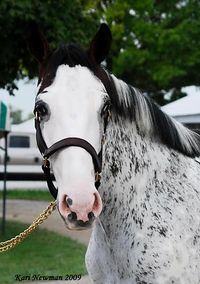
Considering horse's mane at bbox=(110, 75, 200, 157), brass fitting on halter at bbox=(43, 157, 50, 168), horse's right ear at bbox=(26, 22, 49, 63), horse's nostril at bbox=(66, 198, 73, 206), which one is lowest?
horse's nostril at bbox=(66, 198, 73, 206)

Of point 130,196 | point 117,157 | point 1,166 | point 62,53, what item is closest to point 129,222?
point 130,196

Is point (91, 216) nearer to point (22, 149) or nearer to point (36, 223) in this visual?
point (36, 223)

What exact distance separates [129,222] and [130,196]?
0.44ft

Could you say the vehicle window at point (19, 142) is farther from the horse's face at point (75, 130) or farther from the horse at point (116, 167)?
the horse's face at point (75, 130)

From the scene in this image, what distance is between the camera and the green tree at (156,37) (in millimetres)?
20273

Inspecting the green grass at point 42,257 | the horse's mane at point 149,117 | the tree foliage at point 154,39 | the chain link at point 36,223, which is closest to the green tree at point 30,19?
the green grass at point 42,257

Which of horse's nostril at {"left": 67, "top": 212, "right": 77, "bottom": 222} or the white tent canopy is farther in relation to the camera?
the white tent canopy

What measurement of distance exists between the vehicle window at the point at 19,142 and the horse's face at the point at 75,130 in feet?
61.6

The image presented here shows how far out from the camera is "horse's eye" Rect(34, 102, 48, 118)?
2561 millimetres

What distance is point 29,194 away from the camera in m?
16.6

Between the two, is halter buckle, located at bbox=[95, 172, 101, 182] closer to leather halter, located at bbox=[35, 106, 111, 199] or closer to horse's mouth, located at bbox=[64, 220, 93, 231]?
leather halter, located at bbox=[35, 106, 111, 199]

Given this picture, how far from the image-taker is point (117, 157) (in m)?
2.86

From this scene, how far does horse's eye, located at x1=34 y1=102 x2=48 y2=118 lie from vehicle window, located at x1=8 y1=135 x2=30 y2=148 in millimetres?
A: 18788

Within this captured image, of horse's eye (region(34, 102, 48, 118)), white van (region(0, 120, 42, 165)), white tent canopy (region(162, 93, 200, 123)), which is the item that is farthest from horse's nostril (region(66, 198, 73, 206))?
white van (region(0, 120, 42, 165))
